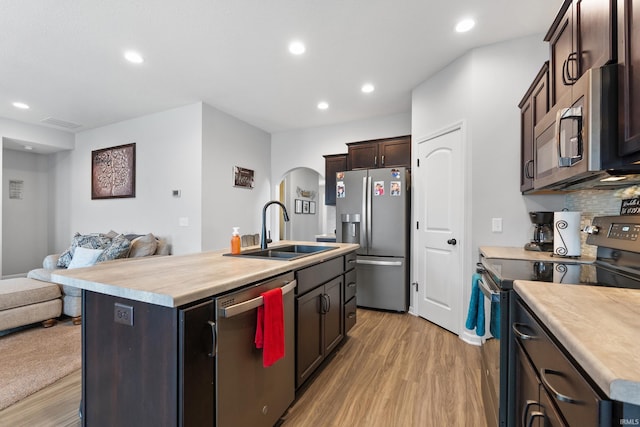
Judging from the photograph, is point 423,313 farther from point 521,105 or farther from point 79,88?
point 79,88

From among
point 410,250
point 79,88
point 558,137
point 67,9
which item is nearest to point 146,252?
point 79,88

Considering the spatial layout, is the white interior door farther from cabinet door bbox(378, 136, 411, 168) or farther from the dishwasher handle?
the dishwasher handle

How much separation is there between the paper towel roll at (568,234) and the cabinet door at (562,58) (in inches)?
29.3

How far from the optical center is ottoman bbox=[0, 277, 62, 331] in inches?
103

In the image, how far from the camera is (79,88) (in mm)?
3434

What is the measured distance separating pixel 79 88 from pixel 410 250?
468 centimetres

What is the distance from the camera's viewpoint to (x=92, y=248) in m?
3.50

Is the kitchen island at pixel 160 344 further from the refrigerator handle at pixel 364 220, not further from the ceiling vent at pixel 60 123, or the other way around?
the ceiling vent at pixel 60 123

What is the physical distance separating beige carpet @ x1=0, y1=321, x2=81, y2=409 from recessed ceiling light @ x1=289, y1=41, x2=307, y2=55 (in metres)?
3.31

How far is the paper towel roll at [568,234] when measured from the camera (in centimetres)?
177

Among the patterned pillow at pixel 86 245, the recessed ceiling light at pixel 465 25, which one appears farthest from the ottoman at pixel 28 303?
the recessed ceiling light at pixel 465 25

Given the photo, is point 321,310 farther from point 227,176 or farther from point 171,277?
point 227,176

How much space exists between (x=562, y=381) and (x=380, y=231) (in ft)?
9.32

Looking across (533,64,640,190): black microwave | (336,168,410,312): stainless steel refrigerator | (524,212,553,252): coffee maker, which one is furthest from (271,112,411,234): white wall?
(533,64,640,190): black microwave
